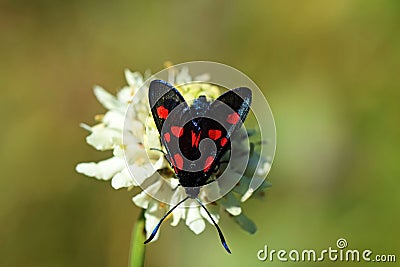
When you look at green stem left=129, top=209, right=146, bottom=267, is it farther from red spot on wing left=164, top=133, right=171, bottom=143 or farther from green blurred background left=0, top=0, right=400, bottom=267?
green blurred background left=0, top=0, right=400, bottom=267

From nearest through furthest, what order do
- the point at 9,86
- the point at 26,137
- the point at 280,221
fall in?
the point at 280,221 < the point at 26,137 < the point at 9,86

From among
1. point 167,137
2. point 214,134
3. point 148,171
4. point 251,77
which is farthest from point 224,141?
point 251,77

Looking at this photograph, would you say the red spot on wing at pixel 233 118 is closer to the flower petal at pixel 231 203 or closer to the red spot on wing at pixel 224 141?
the red spot on wing at pixel 224 141

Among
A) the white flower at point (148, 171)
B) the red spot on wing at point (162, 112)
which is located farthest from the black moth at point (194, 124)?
the white flower at point (148, 171)

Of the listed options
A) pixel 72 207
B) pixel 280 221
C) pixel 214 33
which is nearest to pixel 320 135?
pixel 280 221

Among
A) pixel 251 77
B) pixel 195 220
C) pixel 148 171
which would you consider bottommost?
pixel 195 220

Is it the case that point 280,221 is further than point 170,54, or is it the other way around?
point 170,54

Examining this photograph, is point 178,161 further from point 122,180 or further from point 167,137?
point 122,180

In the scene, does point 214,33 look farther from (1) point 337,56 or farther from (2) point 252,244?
(2) point 252,244
